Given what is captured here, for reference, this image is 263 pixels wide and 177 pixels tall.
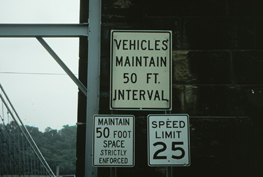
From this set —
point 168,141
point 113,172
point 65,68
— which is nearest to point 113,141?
point 168,141

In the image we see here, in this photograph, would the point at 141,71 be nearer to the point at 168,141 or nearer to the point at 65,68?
the point at 168,141

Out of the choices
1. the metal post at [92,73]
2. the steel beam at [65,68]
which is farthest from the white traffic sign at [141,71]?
the steel beam at [65,68]

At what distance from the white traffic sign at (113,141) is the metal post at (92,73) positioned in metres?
0.82

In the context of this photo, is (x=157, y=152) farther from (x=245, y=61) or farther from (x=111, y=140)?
(x=245, y=61)

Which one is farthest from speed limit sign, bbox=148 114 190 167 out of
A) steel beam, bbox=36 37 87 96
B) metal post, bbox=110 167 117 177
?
steel beam, bbox=36 37 87 96

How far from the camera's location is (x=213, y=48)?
17.7 feet

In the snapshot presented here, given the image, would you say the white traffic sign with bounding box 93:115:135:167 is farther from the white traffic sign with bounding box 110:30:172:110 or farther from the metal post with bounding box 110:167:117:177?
the metal post with bounding box 110:167:117:177

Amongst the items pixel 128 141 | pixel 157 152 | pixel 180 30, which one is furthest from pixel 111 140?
pixel 180 30

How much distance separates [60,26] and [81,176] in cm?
242

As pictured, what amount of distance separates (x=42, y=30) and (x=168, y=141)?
282 centimetres

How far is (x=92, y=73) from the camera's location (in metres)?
5.30

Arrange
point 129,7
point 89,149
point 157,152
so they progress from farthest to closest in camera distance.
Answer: point 129,7 → point 89,149 → point 157,152

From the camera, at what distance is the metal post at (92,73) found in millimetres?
5105

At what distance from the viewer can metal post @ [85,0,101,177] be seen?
5.11 metres
